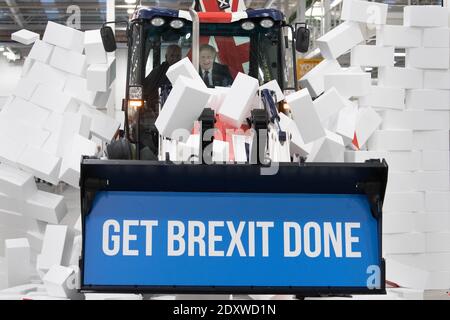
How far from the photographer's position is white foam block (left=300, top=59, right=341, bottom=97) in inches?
268

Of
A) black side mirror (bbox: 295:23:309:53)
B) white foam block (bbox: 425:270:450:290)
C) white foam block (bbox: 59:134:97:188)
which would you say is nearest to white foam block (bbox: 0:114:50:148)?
white foam block (bbox: 59:134:97:188)

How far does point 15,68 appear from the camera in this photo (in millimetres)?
19188

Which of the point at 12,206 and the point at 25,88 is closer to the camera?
the point at 12,206

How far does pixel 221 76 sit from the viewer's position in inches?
221

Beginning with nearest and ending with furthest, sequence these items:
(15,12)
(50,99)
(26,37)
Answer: (50,99) < (26,37) < (15,12)

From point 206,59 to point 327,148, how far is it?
49.8 inches

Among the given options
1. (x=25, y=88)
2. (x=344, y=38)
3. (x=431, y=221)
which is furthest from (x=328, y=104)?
(x=25, y=88)

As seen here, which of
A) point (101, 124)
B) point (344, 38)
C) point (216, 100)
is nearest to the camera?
point (216, 100)

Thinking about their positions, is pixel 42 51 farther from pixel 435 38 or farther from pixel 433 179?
pixel 433 179

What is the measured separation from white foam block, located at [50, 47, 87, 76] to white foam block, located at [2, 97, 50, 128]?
543 millimetres

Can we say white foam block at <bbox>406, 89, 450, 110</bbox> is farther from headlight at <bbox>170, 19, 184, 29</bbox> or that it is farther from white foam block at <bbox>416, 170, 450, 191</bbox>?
headlight at <bbox>170, 19, 184, 29</bbox>
